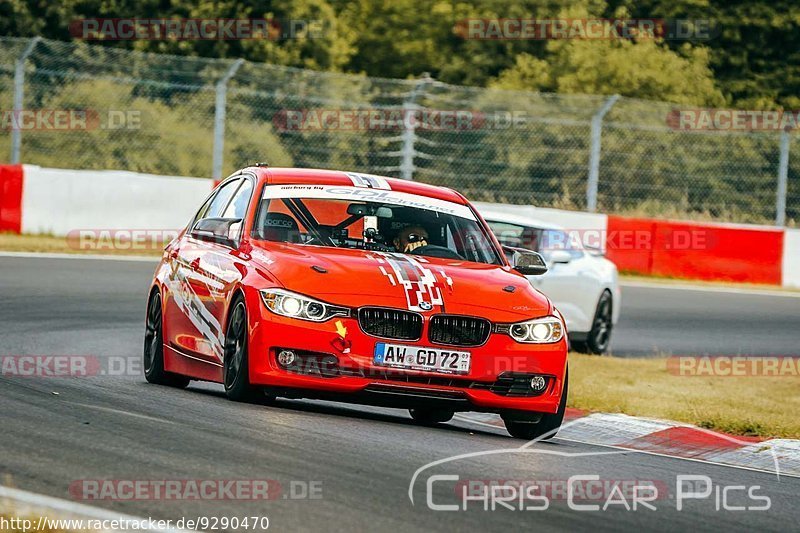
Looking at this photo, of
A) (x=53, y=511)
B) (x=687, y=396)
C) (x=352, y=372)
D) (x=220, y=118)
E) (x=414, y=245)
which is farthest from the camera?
(x=220, y=118)

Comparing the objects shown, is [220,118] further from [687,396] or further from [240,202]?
[240,202]

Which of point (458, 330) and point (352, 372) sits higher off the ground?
point (458, 330)

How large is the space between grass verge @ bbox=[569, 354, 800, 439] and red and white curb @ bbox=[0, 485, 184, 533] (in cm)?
573

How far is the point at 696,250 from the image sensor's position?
24109 millimetres

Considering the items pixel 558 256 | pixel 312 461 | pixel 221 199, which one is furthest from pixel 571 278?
pixel 312 461

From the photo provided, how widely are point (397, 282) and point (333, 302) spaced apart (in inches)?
15.9

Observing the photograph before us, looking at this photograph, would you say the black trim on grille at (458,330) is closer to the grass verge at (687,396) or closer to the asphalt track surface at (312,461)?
the asphalt track surface at (312,461)

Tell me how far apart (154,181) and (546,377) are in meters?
15.0

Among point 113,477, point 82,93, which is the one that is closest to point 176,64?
point 82,93

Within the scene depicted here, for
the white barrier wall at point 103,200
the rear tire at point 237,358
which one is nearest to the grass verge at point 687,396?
the rear tire at point 237,358

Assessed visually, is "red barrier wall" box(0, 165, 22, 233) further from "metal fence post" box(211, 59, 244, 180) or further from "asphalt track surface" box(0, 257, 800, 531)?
"asphalt track surface" box(0, 257, 800, 531)

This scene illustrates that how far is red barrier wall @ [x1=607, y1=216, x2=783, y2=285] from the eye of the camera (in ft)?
78.1

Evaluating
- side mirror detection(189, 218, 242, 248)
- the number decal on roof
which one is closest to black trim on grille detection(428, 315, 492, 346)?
side mirror detection(189, 218, 242, 248)

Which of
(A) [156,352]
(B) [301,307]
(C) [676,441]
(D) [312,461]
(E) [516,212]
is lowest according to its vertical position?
(C) [676,441]
